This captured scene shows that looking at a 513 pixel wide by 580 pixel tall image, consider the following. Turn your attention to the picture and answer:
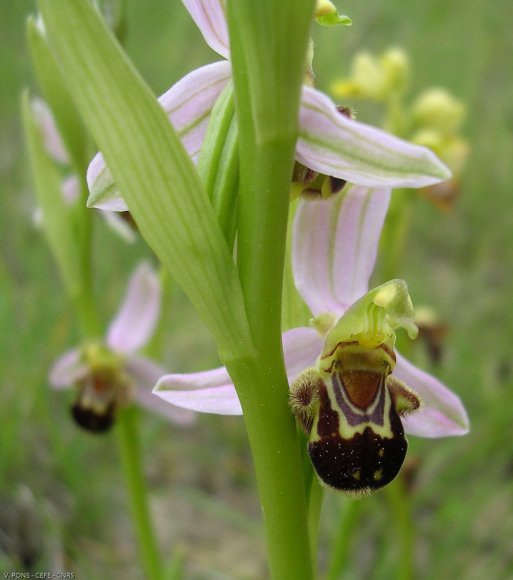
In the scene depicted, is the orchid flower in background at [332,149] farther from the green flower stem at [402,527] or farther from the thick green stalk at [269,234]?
the green flower stem at [402,527]

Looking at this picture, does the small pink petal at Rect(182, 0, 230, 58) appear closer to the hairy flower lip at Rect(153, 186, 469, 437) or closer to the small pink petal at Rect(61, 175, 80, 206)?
the hairy flower lip at Rect(153, 186, 469, 437)

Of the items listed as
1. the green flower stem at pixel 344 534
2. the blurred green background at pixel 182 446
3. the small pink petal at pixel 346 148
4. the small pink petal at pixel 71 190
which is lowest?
the blurred green background at pixel 182 446

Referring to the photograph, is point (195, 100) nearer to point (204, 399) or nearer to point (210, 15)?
point (210, 15)

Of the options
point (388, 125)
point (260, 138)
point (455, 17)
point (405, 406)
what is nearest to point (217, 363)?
point (388, 125)

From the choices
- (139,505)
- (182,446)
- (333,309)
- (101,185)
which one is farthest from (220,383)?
(182,446)

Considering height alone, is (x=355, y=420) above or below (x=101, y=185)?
below

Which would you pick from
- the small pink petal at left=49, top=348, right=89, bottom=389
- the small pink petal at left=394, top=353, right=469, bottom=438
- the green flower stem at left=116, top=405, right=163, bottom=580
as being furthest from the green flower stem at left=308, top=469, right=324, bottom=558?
the small pink petal at left=49, top=348, right=89, bottom=389

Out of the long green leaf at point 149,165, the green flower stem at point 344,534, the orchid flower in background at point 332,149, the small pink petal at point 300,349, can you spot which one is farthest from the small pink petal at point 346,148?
the green flower stem at point 344,534
